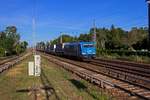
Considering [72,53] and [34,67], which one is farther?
[72,53]

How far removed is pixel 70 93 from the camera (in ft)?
56.1

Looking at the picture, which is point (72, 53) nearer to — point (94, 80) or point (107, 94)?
point (94, 80)

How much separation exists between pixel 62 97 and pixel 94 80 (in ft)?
21.0

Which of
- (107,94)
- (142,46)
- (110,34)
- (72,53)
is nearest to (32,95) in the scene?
(107,94)

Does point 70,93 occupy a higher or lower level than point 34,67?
lower

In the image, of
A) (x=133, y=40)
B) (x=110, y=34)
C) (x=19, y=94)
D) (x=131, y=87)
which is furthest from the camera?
(x=110, y=34)


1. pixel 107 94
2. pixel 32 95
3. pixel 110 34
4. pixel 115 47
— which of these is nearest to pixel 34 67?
pixel 32 95

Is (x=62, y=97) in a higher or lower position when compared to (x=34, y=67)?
lower

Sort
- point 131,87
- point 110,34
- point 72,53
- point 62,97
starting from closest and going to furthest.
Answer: point 62,97 < point 131,87 < point 72,53 < point 110,34

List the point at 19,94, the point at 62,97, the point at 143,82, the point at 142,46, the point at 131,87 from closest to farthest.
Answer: the point at 62,97, the point at 19,94, the point at 131,87, the point at 143,82, the point at 142,46

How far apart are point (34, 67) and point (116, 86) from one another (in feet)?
16.2

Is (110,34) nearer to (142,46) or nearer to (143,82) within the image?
(142,46)

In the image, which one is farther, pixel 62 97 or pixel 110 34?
pixel 110 34

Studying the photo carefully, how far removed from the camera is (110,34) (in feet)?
447
